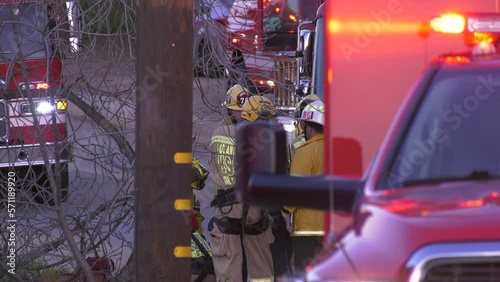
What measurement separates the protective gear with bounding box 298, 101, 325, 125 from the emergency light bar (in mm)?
2367

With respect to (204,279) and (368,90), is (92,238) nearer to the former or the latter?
(204,279)

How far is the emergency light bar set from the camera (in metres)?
4.89

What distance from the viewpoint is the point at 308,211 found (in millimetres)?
7340

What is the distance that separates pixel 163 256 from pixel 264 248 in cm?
204

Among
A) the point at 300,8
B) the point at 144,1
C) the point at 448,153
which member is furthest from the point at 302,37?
the point at 448,153

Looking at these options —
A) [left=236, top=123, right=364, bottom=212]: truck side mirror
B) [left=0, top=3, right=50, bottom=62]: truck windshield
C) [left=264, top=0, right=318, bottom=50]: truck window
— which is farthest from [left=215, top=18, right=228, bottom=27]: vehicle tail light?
[left=264, top=0, right=318, bottom=50]: truck window

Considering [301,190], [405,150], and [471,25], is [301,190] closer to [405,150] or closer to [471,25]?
[405,150]

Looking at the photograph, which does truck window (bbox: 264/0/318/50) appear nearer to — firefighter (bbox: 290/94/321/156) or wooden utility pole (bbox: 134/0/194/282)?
firefighter (bbox: 290/94/321/156)

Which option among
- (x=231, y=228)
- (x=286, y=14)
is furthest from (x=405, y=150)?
(x=286, y=14)

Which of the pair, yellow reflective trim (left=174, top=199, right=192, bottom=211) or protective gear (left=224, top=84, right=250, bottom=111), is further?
protective gear (left=224, top=84, right=250, bottom=111)

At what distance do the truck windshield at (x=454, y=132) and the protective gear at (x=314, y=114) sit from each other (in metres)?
3.07

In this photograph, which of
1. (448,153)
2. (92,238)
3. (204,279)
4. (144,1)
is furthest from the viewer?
(204,279)

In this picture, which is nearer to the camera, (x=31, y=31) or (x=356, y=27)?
(x=356, y=27)

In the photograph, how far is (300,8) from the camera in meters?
16.1
